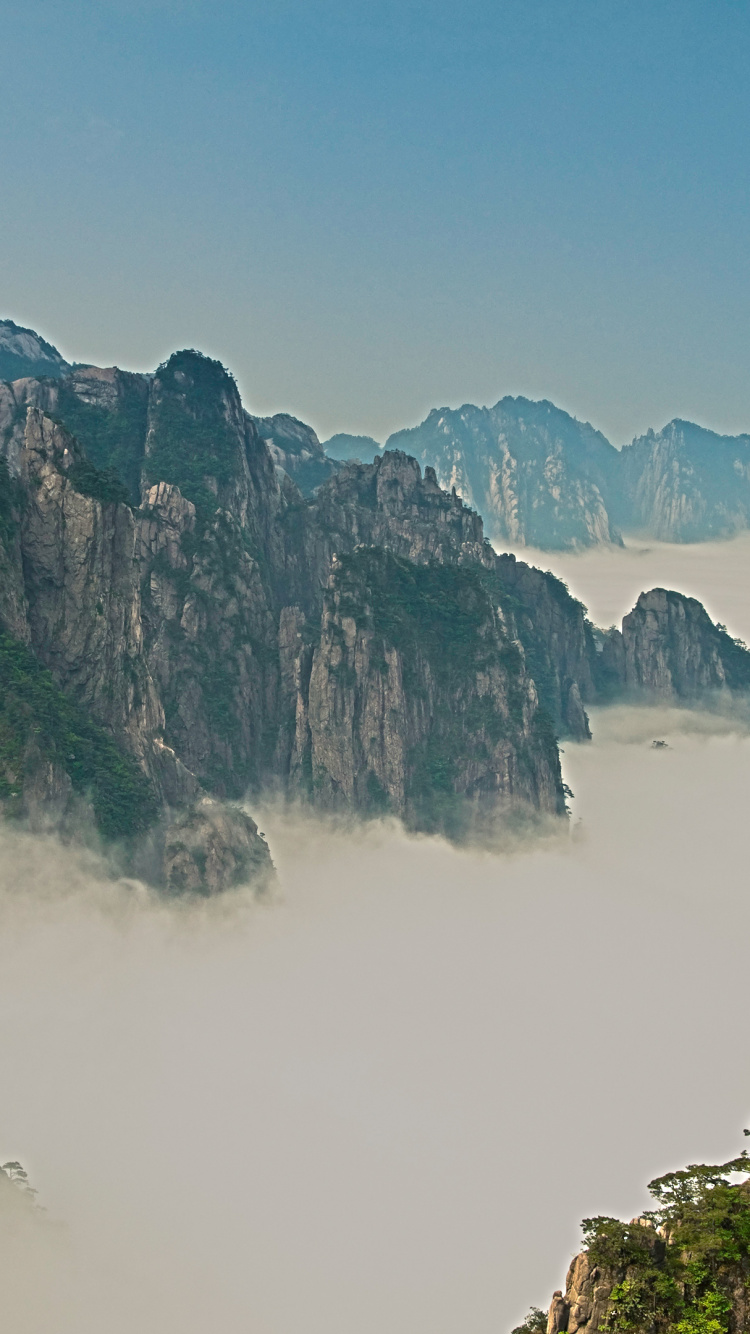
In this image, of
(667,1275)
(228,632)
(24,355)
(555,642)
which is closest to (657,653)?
(555,642)

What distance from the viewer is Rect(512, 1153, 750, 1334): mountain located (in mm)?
31703

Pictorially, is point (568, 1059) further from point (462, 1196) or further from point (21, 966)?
point (21, 966)

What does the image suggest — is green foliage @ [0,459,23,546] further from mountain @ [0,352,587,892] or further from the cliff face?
the cliff face

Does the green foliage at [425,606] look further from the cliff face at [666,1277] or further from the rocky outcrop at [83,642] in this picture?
the cliff face at [666,1277]

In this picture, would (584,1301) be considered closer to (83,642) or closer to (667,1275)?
(667,1275)

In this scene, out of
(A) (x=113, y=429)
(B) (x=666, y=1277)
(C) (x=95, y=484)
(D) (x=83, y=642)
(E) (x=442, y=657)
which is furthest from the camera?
(A) (x=113, y=429)

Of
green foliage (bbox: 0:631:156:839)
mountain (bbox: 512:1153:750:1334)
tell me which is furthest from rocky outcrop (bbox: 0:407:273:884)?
mountain (bbox: 512:1153:750:1334)

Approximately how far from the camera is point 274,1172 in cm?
7381

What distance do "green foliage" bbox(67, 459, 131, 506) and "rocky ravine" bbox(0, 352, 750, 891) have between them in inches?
9.1

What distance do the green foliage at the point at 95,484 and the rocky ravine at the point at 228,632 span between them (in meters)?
0.23

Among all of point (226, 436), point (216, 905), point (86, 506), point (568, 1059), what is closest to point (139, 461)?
point (226, 436)

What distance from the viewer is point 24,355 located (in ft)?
598

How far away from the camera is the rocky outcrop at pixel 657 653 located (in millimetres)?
195875

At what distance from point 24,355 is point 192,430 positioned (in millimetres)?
53811
